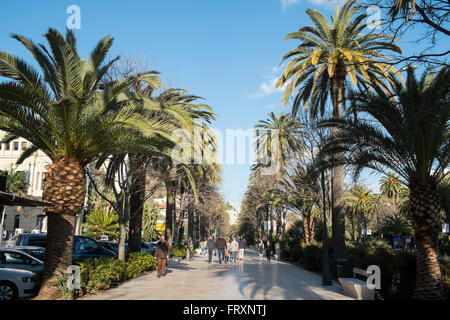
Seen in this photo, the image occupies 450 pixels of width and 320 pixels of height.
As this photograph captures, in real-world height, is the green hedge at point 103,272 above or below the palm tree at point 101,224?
below

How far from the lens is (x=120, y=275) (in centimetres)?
1289

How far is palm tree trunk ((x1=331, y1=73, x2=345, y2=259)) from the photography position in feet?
57.5

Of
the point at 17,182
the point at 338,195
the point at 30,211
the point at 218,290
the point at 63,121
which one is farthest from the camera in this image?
the point at 30,211

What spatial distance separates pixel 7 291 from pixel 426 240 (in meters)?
11.2

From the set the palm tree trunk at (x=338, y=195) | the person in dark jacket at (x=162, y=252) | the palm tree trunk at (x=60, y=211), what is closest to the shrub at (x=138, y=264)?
the person in dark jacket at (x=162, y=252)

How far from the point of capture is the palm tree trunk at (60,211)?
973cm

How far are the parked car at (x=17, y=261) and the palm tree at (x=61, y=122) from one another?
2.36m

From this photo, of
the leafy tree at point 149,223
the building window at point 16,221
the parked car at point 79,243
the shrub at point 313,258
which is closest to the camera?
the parked car at point 79,243

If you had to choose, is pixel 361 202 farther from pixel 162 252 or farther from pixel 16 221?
pixel 16 221

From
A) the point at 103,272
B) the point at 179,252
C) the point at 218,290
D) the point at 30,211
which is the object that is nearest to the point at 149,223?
Answer: the point at 30,211

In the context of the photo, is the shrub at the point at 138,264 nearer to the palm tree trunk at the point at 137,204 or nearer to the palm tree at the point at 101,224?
the palm tree trunk at the point at 137,204

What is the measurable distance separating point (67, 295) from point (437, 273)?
9.59 m

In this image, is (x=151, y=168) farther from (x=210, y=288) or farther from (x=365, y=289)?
(x=365, y=289)

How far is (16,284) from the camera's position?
9.80 metres
